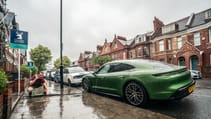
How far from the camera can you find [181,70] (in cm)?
476

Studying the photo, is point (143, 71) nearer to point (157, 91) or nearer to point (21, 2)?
point (157, 91)

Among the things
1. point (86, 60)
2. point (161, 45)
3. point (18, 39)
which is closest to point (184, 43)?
point (161, 45)

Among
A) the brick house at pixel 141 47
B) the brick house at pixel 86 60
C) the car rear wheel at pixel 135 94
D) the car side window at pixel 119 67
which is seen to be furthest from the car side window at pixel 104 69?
the brick house at pixel 86 60

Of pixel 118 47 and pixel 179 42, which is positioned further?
pixel 118 47

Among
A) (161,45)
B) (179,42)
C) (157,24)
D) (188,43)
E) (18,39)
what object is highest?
(157,24)

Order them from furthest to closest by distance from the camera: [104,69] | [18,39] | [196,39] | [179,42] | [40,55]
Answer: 1. [40,55]
2. [179,42]
3. [196,39]
4. [18,39]
5. [104,69]

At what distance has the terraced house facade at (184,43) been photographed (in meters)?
20.9

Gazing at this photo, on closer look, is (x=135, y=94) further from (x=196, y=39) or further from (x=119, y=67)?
(x=196, y=39)

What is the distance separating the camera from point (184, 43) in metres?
23.3

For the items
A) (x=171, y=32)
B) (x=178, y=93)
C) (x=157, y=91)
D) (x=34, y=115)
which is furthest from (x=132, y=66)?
(x=171, y=32)

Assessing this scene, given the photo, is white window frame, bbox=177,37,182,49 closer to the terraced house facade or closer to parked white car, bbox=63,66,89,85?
the terraced house facade

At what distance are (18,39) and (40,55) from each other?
41065mm

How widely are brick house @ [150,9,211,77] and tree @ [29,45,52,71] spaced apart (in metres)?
31.6

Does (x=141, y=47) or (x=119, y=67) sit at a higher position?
(x=141, y=47)
